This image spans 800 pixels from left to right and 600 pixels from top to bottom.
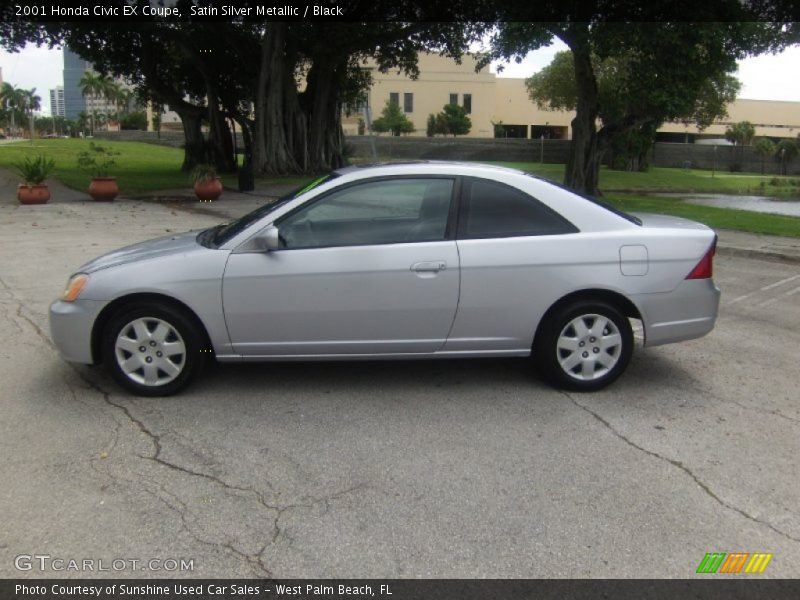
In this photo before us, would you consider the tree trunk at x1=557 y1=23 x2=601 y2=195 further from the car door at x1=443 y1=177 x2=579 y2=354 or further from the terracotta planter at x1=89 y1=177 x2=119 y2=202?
the car door at x1=443 y1=177 x2=579 y2=354

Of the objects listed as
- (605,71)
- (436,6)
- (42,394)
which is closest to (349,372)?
(42,394)

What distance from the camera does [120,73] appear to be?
31984 mm

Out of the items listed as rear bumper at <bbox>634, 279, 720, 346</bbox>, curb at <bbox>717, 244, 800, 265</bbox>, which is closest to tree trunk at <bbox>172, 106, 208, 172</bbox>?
curb at <bbox>717, 244, 800, 265</bbox>

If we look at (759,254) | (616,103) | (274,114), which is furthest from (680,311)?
(616,103)

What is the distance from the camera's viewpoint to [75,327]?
4.64 metres

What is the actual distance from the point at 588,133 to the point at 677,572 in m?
23.0

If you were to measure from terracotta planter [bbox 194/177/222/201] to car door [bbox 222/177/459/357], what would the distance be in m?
14.7

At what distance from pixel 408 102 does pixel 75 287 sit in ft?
307

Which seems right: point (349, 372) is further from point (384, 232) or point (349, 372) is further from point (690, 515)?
point (690, 515)

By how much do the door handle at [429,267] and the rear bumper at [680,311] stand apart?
139 cm

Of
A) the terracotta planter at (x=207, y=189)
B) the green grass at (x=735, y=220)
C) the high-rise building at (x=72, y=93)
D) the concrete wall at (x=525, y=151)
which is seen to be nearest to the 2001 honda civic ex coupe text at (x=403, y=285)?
the green grass at (x=735, y=220)

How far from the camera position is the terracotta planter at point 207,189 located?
731 inches

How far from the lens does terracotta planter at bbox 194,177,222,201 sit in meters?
18.6
